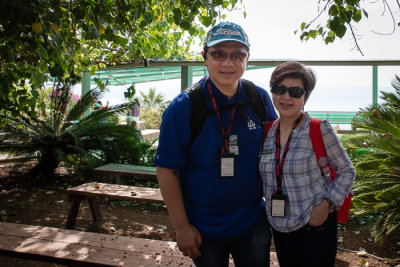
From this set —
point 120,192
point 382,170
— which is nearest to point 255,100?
point 382,170

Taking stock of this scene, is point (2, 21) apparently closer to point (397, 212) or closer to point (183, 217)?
point (183, 217)

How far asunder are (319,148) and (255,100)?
0.43m

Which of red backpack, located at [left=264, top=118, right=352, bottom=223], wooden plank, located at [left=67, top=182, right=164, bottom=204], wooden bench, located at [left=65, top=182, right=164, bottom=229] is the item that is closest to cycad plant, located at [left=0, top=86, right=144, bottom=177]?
wooden bench, located at [left=65, top=182, right=164, bottom=229]

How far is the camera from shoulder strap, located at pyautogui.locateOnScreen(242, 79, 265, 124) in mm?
1879

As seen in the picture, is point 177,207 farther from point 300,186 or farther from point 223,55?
point 223,55

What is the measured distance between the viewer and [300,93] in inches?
72.3

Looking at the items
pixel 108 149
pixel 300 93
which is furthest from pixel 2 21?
pixel 108 149

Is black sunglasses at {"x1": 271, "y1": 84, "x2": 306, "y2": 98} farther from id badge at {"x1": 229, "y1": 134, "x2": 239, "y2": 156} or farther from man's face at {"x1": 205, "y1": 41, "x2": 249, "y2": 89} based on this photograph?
id badge at {"x1": 229, "y1": 134, "x2": 239, "y2": 156}

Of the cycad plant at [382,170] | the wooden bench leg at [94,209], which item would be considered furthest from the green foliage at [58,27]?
the cycad plant at [382,170]

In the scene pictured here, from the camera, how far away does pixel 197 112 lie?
169 cm

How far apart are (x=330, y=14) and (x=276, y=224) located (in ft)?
6.20

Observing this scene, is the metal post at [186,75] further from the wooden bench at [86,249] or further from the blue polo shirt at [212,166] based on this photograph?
the blue polo shirt at [212,166]

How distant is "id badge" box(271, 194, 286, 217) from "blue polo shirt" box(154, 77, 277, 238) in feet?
0.36

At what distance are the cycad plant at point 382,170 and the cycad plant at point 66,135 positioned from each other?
5190 millimetres
